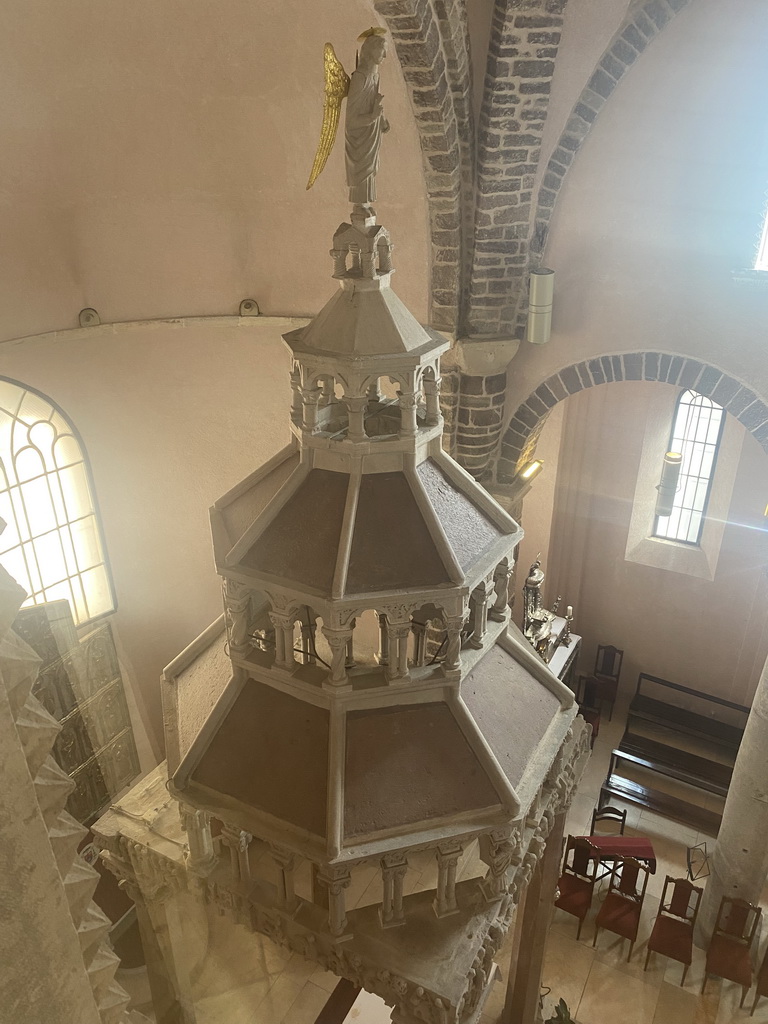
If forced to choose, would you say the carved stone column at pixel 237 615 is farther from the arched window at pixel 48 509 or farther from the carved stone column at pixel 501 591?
the arched window at pixel 48 509

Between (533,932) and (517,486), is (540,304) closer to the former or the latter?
(517,486)

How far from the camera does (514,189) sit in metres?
6.22

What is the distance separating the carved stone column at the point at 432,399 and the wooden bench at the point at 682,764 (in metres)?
7.28

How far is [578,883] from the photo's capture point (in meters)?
7.38

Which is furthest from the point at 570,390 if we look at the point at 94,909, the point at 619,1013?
the point at 94,909

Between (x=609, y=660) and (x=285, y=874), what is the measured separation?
8.20 m

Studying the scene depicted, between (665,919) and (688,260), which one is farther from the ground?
(688,260)

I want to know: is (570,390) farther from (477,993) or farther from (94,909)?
(94,909)

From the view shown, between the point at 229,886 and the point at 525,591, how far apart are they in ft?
19.4

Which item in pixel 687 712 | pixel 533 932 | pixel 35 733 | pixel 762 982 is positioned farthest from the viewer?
pixel 687 712

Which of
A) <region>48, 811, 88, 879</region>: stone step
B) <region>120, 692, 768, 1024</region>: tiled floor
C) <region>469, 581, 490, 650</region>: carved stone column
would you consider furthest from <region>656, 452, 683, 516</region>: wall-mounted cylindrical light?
<region>48, 811, 88, 879</region>: stone step

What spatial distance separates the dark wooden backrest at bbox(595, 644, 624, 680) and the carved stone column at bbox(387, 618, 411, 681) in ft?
26.6

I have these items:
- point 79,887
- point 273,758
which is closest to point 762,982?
point 273,758

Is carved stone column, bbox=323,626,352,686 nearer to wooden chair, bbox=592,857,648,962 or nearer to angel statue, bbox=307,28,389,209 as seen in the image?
angel statue, bbox=307,28,389,209
